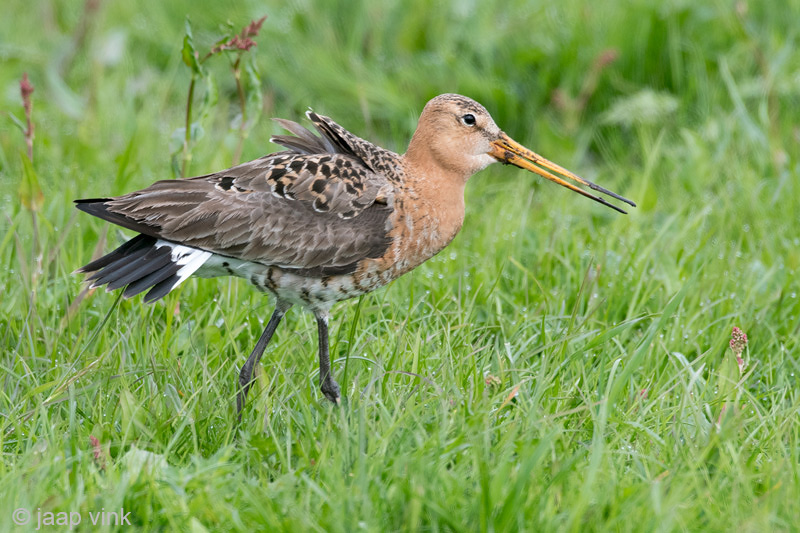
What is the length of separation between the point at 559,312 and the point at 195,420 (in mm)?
2011

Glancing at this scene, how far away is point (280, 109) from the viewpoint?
26.2ft

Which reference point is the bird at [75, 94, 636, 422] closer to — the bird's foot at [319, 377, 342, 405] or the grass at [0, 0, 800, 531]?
the bird's foot at [319, 377, 342, 405]

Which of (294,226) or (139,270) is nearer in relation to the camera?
(139,270)

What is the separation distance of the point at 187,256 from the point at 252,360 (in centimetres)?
55

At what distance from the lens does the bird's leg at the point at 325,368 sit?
4.32m

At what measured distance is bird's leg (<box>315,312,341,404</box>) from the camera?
4.32 metres

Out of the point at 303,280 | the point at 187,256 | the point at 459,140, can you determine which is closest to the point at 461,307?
the point at 459,140

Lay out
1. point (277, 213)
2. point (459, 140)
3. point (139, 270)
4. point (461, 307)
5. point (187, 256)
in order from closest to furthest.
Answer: point (139, 270)
point (187, 256)
point (277, 213)
point (459, 140)
point (461, 307)

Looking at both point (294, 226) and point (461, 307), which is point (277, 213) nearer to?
point (294, 226)

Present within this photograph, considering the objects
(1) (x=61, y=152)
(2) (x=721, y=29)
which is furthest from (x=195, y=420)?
(2) (x=721, y=29)

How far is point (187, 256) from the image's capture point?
4.39 meters

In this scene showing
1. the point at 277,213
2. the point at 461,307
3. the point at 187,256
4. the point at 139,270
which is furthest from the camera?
the point at 461,307

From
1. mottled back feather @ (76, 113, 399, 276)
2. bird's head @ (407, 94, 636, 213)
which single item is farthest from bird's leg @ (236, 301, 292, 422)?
bird's head @ (407, 94, 636, 213)

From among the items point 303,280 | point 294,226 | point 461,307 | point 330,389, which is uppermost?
point 294,226
